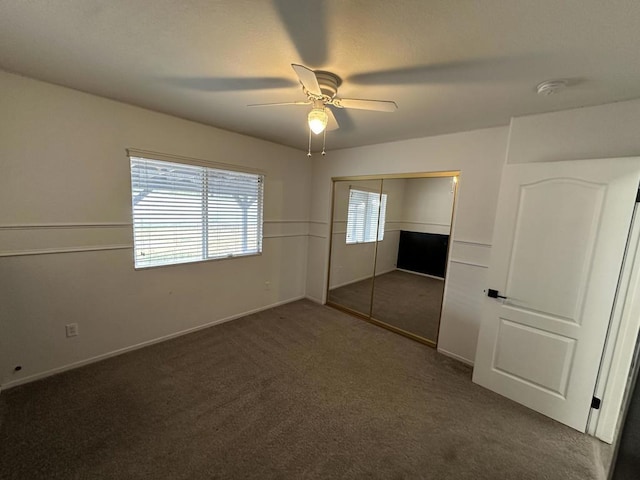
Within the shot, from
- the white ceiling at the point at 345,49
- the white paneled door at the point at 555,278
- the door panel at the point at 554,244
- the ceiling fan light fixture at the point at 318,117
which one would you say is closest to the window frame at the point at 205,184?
the white ceiling at the point at 345,49

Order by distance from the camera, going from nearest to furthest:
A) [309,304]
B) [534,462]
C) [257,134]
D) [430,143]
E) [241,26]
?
[241,26]
[534,462]
[430,143]
[257,134]
[309,304]

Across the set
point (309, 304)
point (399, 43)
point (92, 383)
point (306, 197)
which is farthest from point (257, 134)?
point (92, 383)

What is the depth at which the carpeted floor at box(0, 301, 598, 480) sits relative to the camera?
1.56 m

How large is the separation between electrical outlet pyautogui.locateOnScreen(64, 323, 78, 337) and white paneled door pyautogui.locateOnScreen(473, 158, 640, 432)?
373cm

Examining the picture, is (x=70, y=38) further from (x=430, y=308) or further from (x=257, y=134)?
(x=430, y=308)

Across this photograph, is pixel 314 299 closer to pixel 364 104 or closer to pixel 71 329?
pixel 71 329

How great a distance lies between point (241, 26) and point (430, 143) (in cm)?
236

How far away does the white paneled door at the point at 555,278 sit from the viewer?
1.81m

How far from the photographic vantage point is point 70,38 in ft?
4.67

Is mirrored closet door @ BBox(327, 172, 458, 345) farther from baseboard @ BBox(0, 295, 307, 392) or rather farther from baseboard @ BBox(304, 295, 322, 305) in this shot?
baseboard @ BBox(0, 295, 307, 392)

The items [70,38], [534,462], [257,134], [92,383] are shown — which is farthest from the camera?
[257,134]

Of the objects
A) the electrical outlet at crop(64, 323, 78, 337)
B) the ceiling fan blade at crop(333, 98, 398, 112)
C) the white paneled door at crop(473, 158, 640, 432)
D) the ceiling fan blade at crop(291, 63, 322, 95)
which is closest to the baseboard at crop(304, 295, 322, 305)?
the white paneled door at crop(473, 158, 640, 432)

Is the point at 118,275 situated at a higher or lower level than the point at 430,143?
lower

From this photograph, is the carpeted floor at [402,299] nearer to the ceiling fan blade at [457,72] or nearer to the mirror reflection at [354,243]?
the mirror reflection at [354,243]
